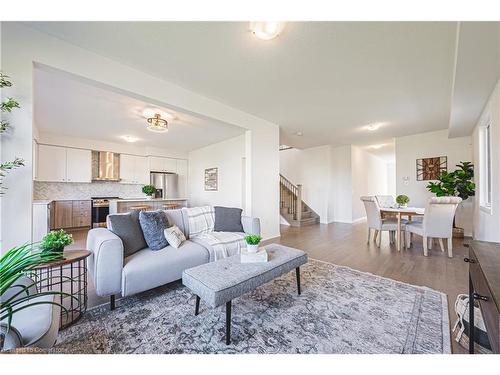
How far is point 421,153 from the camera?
17.4 ft

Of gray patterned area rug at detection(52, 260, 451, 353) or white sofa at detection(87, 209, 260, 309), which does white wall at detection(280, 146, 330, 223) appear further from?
white sofa at detection(87, 209, 260, 309)

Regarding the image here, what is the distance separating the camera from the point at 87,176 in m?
5.69

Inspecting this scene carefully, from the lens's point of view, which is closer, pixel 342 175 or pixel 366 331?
pixel 366 331

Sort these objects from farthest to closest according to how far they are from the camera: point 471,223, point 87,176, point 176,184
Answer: point 176,184 < point 87,176 < point 471,223

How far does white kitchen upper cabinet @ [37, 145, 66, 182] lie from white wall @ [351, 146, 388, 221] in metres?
8.67

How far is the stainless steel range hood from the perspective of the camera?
19.2 feet

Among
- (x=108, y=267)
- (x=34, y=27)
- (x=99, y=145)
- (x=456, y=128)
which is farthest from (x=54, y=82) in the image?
(x=456, y=128)

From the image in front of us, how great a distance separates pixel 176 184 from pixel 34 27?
571 cm

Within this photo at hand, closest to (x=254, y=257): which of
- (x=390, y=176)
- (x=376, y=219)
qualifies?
(x=376, y=219)

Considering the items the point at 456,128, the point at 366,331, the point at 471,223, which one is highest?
the point at 456,128

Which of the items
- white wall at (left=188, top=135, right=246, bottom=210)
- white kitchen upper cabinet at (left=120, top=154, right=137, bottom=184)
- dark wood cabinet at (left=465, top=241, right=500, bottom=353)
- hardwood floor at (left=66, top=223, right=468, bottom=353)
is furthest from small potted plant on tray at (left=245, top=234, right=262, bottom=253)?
white kitchen upper cabinet at (left=120, top=154, right=137, bottom=184)

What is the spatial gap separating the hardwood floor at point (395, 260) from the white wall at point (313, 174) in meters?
2.51

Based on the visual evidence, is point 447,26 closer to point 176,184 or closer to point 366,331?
point 366,331

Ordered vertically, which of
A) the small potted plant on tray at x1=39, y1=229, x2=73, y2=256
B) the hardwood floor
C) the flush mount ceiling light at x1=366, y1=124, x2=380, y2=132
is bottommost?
the hardwood floor
